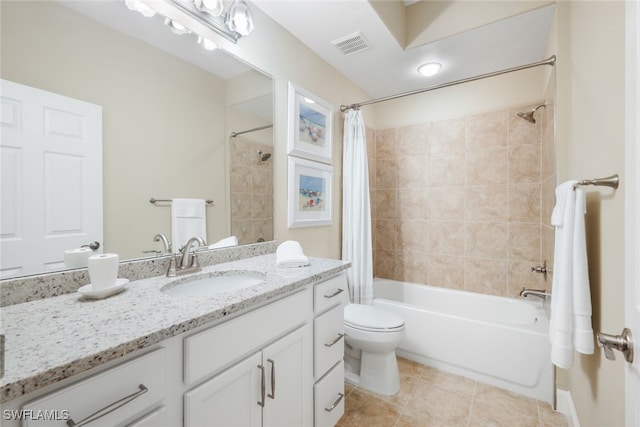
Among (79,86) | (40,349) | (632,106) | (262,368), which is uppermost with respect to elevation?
(79,86)

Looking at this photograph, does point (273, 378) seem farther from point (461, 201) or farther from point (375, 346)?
point (461, 201)

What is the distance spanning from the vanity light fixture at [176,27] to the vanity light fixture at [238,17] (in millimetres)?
254

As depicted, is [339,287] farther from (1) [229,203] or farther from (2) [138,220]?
(2) [138,220]

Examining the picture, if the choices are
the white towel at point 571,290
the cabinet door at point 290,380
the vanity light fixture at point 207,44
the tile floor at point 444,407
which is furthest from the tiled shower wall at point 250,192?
Answer: the white towel at point 571,290

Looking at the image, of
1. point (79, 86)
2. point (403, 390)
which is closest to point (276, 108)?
point (79, 86)

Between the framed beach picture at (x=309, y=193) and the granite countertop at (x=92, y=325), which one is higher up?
the framed beach picture at (x=309, y=193)

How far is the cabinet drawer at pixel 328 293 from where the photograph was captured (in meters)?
1.28

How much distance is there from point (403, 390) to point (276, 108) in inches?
82.1

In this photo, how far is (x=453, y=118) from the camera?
264 centimetres

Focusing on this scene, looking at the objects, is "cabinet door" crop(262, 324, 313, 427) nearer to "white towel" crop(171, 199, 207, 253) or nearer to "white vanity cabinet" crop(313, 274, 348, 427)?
"white vanity cabinet" crop(313, 274, 348, 427)

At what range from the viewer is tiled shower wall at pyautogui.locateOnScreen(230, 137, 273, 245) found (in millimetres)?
1577

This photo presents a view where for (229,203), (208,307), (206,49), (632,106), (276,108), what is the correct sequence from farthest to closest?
1. (276,108)
2. (229,203)
3. (206,49)
4. (208,307)
5. (632,106)

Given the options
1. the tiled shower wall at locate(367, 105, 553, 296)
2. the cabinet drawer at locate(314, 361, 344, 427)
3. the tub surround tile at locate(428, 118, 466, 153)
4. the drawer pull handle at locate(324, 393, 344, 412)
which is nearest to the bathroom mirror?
the cabinet drawer at locate(314, 361, 344, 427)

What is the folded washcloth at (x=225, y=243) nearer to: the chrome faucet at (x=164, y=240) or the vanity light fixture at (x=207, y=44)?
the chrome faucet at (x=164, y=240)
